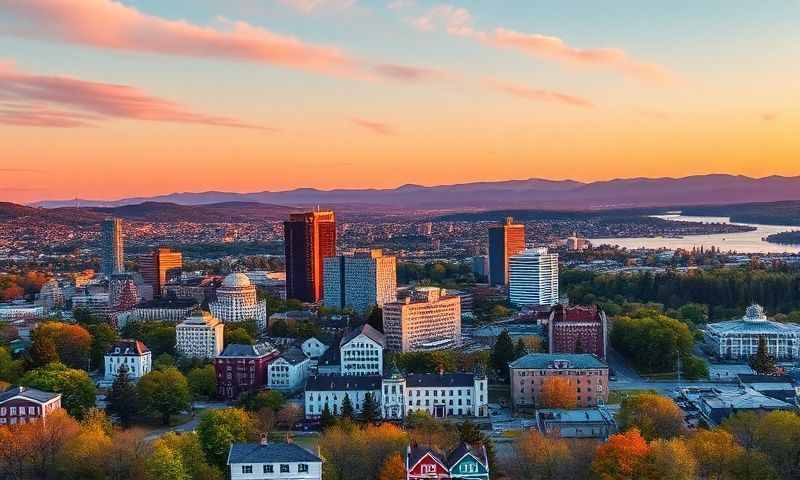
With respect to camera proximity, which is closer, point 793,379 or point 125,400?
point 125,400

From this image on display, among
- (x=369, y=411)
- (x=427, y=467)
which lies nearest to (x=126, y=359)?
(x=369, y=411)

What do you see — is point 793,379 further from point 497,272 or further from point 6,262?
point 6,262

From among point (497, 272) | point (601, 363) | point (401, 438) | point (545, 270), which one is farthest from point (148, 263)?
point (401, 438)

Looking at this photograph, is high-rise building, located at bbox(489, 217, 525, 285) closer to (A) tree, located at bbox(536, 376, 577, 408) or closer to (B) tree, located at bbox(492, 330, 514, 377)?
(B) tree, located at bbox(492, 330, 514, 377)

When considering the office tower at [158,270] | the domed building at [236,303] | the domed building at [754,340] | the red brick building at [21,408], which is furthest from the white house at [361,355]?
the office tower at [158,270]

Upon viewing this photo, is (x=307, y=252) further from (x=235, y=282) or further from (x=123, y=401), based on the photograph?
(x=123, y=401)

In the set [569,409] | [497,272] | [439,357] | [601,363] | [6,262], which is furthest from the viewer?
[6,262]

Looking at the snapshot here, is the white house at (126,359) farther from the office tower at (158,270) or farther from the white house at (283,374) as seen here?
the office tower at (158,270)
